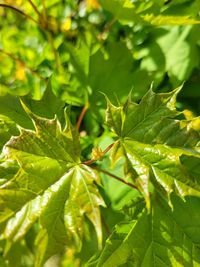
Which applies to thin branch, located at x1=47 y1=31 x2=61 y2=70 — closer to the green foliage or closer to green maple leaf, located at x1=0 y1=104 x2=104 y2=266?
the green foliage

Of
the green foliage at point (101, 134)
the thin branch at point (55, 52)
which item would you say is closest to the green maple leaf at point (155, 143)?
the green foliage at point (101, 134)

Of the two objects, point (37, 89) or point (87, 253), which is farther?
point (37, 89)

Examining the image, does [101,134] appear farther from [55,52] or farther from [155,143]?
[155,143]

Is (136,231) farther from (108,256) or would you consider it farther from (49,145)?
(49,145)

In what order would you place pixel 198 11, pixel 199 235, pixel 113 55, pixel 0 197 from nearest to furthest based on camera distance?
1. pixel 0 197
2. pixel 199 235
3. pixel 198 11
4. pixel 113 55

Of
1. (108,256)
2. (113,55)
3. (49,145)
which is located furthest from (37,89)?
(108,256)

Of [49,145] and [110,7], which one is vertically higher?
[110,7]

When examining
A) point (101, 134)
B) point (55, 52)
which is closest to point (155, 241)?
point (101, 134)

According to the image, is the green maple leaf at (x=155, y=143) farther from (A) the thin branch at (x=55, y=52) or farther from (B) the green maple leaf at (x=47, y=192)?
(A) the thin branch at (x=55, y=52)
